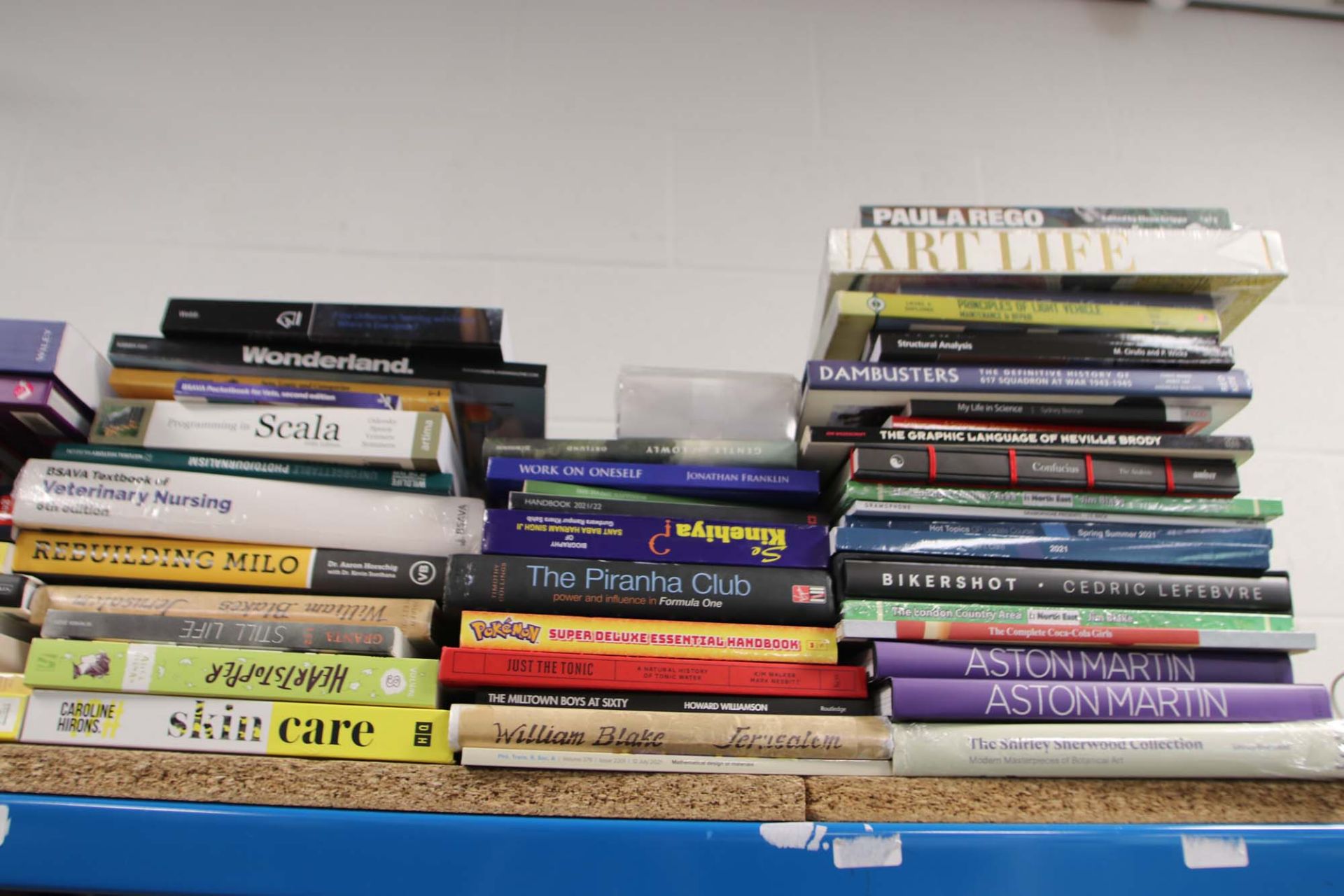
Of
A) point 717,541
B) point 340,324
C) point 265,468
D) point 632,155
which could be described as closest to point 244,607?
point 265,468

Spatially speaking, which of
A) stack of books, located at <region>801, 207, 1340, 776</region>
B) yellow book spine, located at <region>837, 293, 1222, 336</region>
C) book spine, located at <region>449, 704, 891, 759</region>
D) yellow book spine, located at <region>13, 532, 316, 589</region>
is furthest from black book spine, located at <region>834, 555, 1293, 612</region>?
yellow book spine, located at <region>13, 532, 316, 589</region>

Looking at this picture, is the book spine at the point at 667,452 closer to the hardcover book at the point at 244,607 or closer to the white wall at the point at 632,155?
the hardcover book at the point at 244,607

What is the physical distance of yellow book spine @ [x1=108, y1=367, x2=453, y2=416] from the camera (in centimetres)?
78

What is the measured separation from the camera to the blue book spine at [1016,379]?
74cm

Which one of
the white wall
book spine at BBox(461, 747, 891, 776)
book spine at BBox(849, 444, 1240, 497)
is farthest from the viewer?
the white wall

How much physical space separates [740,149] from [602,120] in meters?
0.19

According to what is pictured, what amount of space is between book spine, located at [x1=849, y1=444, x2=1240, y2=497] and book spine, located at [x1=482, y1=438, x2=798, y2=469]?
7 centimetres

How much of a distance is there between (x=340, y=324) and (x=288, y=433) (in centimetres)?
10

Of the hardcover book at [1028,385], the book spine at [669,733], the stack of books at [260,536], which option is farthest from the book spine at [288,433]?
the hardcover book at [1028,385]

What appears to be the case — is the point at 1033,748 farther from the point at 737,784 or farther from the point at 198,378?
the point at 198,378

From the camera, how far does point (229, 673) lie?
2.10 feet

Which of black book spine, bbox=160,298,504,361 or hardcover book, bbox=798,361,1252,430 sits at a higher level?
black book spine, bbox=160,298,504,361

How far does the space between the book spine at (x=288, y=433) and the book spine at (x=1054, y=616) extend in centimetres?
36

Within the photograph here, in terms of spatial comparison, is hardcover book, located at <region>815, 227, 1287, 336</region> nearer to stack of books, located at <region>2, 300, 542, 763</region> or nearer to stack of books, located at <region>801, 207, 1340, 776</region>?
stack of books, located at <region>801, 207, 1340, 776</region>
